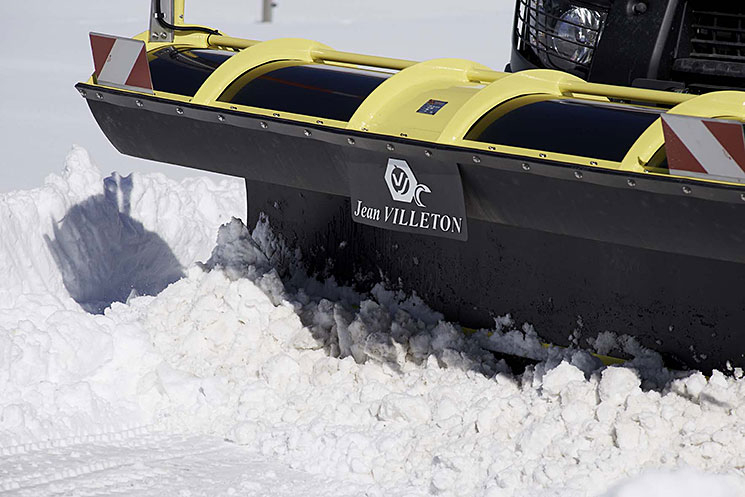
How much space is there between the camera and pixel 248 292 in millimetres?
4406

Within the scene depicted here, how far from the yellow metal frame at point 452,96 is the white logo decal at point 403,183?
93mm

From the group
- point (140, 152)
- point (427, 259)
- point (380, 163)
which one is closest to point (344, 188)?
point (380, 163)

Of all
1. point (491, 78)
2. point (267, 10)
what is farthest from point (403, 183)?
point (267, 10)

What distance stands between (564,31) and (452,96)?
86 cm

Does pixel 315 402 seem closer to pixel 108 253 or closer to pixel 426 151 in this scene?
pixel 426 151

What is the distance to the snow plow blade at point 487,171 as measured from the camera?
3100 mm

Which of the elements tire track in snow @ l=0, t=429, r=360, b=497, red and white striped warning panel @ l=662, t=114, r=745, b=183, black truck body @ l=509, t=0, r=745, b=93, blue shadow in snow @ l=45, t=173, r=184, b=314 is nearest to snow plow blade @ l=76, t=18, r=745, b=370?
red and white striped warning panel @ l=662, t=114, r=745, b=183

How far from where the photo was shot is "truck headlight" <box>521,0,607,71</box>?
4.21m

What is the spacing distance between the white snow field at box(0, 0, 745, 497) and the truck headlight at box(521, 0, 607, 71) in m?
1.00

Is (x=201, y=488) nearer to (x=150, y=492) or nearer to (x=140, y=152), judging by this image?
(x=150, y=492)

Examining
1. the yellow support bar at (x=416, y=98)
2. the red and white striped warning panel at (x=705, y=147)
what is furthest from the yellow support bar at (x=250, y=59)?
the red and white striped warning panel at (x=705, y=147)

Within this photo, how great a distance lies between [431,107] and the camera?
365 centimetres

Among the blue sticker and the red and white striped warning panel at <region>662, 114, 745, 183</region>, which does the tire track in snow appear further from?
the red and white striped warning panel at <region>662, 114, 745, 183</region>

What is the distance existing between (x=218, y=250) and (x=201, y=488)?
134cm
